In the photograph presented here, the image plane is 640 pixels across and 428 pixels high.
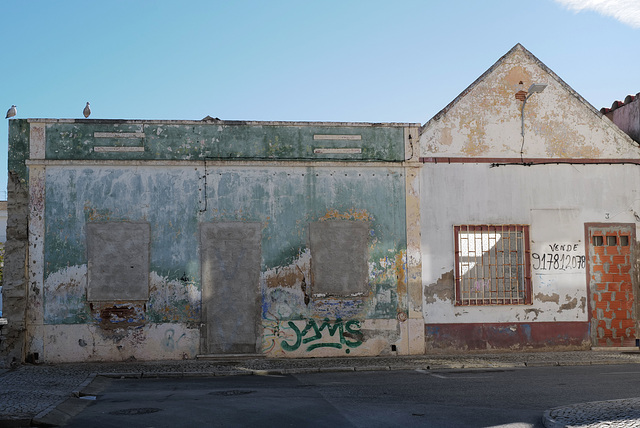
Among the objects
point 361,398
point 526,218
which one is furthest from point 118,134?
point 526,218

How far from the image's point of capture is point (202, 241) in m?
15.0

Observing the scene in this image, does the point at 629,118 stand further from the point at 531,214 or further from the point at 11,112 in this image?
the point at 11,112

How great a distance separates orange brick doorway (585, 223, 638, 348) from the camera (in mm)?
16016

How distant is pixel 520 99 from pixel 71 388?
441 inches

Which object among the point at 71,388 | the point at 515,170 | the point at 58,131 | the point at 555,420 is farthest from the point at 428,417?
the point at 58,131

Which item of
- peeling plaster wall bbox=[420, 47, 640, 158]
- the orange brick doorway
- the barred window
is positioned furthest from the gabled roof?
the orange brick doorway

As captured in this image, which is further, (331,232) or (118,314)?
(331,232)

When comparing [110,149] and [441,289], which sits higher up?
[110,149]

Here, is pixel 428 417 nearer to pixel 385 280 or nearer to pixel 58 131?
pixel 385 280

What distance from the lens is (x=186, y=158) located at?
15125 millimetres

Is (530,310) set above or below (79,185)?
below

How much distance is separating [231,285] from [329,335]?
7.53ft

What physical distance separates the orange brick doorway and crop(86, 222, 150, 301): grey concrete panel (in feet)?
31.9

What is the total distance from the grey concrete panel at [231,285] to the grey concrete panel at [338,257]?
4.01ft
